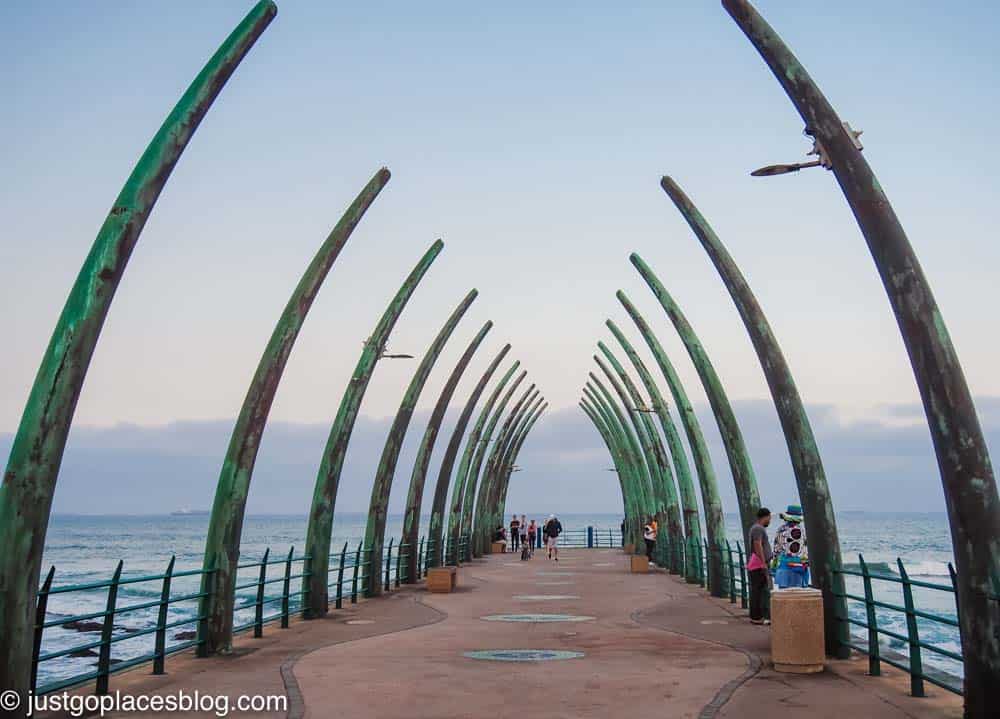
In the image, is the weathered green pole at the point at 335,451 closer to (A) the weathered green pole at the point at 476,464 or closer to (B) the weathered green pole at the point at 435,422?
(B) the weathered green pole at the point at 435,422

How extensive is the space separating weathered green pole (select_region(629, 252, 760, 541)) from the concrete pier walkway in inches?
82.4

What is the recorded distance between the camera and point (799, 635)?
10.6 m

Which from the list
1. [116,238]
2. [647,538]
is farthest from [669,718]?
[647,538]

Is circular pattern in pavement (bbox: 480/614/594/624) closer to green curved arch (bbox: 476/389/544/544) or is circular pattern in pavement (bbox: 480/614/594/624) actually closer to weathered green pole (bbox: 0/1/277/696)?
weathered green pole (bbox: 0/1/277/696)

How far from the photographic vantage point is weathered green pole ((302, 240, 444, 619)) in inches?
667

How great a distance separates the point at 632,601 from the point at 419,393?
23.3 feet

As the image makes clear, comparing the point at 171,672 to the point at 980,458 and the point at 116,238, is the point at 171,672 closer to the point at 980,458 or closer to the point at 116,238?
the point at 116,238

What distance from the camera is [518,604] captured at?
19609 mm

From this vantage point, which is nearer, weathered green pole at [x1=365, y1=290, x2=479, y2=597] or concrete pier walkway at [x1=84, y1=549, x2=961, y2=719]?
concrete pier walkway at [x1=84, y1=549, x2=961, y2=719]

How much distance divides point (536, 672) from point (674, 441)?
18.5m

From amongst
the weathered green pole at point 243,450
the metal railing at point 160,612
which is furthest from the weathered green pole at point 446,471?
the weathered green pole at point 243,450

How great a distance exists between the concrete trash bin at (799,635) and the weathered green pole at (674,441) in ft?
51.6

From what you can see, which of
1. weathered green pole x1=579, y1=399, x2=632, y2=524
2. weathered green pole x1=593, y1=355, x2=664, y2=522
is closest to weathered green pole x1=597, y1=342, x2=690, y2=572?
weathered green pole x1=593, y1=355, x2=664, y2=522

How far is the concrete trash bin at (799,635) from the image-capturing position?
10.5m
